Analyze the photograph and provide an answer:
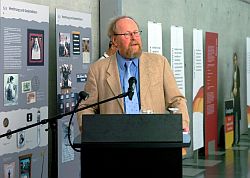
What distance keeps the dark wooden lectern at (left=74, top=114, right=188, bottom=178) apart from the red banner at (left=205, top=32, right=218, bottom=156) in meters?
6.84

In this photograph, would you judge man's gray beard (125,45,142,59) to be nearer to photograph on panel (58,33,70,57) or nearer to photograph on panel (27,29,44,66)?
photograph on panel (27,29,44,66)

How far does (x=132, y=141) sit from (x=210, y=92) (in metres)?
7.30

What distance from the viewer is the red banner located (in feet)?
32.6

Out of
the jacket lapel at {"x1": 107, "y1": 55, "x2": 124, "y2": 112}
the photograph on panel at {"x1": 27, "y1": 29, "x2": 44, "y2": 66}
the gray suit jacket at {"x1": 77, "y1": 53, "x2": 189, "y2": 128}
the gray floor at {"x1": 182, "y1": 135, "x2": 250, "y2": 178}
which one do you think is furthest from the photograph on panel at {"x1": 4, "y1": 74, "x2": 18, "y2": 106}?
the gray floor at {"x1": 182, "y1": 135, "x2": 250, "y2": 178}

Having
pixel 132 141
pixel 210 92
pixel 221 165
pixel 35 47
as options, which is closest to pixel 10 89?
pixel 35 47

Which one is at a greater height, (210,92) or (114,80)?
(114,80)

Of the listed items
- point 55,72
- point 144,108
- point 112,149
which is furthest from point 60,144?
point 112,149

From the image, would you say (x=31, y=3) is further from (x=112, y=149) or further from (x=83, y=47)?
(x=112, y=149)

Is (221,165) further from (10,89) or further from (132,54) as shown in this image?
(132,54)

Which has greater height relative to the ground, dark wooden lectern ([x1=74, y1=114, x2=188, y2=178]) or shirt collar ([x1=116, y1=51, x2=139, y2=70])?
shirt collar ([x1=116, y1=51, x2=139, y2=70])

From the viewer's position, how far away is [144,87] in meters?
3.78

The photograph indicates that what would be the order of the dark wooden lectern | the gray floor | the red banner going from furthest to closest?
1. the red banner
2. the gray floor
3. the dark wooden lectern

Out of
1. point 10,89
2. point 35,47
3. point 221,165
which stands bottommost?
point 221,165

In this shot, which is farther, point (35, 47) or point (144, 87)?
point (35, 47)
